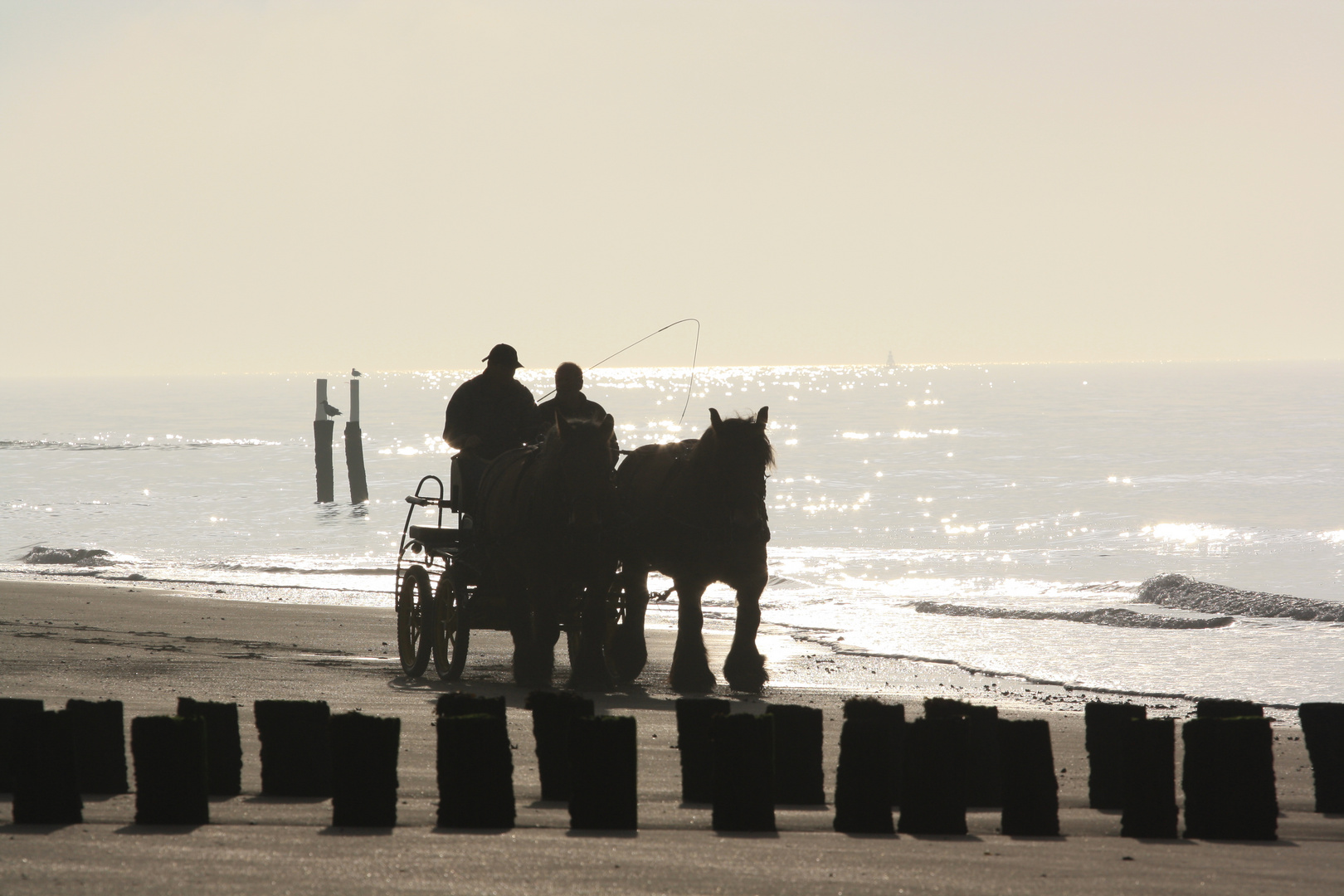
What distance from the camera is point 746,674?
10.1 m

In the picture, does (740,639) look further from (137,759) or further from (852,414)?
(852,414)

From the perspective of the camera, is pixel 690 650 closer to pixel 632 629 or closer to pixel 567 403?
pixel 632 629

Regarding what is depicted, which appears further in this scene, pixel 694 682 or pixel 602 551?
pixel 694 682

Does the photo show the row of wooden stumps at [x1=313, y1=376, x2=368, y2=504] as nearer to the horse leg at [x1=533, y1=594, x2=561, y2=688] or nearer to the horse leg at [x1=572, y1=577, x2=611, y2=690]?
the horse leg at [x1=533, y1=594, x2=561, y2=688]

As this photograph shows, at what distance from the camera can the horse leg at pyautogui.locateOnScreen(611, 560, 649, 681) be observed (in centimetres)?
1029

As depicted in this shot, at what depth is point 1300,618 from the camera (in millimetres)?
18922

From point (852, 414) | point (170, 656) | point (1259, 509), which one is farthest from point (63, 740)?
point (852, 414)

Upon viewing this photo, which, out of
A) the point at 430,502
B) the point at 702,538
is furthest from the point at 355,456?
the point at 702,538

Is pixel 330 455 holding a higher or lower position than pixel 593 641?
higher

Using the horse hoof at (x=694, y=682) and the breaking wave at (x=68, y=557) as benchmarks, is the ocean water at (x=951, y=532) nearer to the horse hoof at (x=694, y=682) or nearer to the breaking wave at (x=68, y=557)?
the breaking wave at (x=68, y=557)

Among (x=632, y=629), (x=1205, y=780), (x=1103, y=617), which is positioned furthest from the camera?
(x=1103, y=617)

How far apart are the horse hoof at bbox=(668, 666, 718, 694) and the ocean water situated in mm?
4272

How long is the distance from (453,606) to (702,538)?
2.12 metres

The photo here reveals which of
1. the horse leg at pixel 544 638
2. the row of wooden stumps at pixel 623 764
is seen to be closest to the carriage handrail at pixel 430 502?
the horse leg at pixel 544 638
